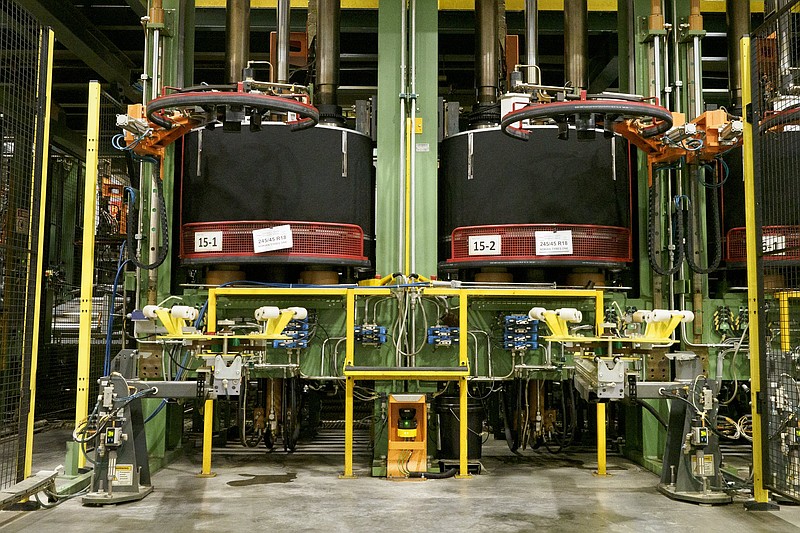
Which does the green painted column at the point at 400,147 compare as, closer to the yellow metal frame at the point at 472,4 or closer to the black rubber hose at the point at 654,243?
the yellow metal frame at the point at 472,4

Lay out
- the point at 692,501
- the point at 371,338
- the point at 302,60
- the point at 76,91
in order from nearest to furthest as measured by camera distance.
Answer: the point at 692,501, the point at 371,338, the point at 302,60, the point at 76,91

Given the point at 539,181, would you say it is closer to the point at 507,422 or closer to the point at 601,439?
the point at 601,439

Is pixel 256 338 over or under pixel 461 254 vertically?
under

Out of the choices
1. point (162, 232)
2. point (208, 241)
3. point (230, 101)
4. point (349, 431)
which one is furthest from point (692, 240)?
point (162, 232)

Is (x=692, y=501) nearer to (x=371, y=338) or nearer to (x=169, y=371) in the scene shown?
(x=371, y=338)

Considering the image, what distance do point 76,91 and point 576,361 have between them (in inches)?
318

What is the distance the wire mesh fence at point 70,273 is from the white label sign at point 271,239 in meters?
2.68

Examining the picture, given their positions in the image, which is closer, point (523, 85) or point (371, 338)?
point (523, 85)

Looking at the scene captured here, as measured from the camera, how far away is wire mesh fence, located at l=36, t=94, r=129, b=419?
8.14 meters

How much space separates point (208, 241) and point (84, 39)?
11.2ft

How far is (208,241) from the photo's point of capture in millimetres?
5707

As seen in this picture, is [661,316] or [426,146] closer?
[661,316]

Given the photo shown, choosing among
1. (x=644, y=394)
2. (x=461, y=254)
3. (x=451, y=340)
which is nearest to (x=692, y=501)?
(x=644, y=394)

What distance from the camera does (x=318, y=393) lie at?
699 centimetres
